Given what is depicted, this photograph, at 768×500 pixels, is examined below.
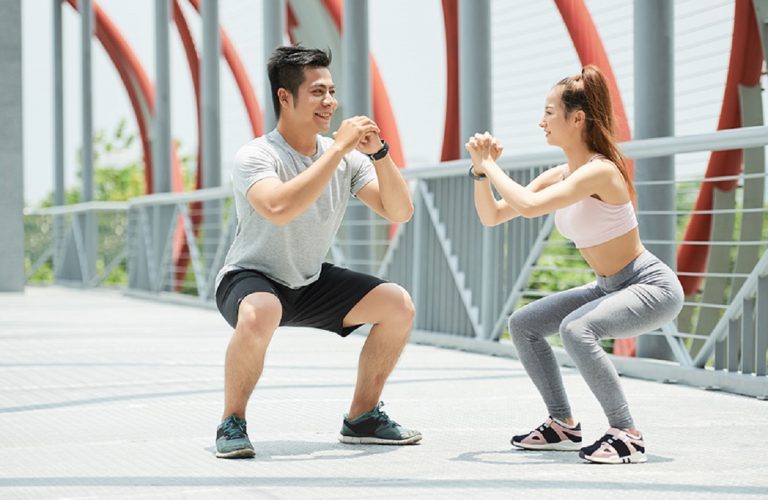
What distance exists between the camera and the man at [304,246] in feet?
12.5

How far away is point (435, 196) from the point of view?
7.91 meters

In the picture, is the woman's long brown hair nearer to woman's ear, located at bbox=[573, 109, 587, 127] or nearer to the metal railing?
woman's ear, located at bbox=[573, 109, 587, 127]

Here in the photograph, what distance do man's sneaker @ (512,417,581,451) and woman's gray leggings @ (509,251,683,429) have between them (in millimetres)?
49

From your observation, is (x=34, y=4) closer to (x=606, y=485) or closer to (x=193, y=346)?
(x=193, y=346)

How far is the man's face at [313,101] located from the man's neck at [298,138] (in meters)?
0.04

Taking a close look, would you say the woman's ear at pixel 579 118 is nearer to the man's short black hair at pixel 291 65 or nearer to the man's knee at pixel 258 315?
the man's short black hair at pixel 291 65

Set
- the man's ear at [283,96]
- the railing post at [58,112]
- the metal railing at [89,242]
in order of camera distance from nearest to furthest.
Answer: the man's ear at [283,96] → the metal railing at [89,242] → the railing post at [58,112]

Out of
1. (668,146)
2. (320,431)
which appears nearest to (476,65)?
(668,146)

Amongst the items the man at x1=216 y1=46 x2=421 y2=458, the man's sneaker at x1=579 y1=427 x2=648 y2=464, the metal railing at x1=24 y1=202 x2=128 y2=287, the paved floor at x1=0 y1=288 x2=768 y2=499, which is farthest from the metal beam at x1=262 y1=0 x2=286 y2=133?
the man's sneaker at x1=579 y1=427 x2=648 y2=464

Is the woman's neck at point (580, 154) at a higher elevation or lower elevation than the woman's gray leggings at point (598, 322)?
higher

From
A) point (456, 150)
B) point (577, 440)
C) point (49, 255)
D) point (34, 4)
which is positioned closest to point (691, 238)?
point (456, 150)

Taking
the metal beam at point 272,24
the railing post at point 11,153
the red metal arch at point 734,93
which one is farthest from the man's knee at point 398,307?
the railing post at point 11,153

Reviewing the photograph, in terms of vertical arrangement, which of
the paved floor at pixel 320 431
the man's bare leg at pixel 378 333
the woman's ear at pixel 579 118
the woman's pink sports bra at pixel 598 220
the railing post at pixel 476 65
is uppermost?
the railing post at pixel 476 65

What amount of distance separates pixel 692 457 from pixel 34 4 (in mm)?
31520
